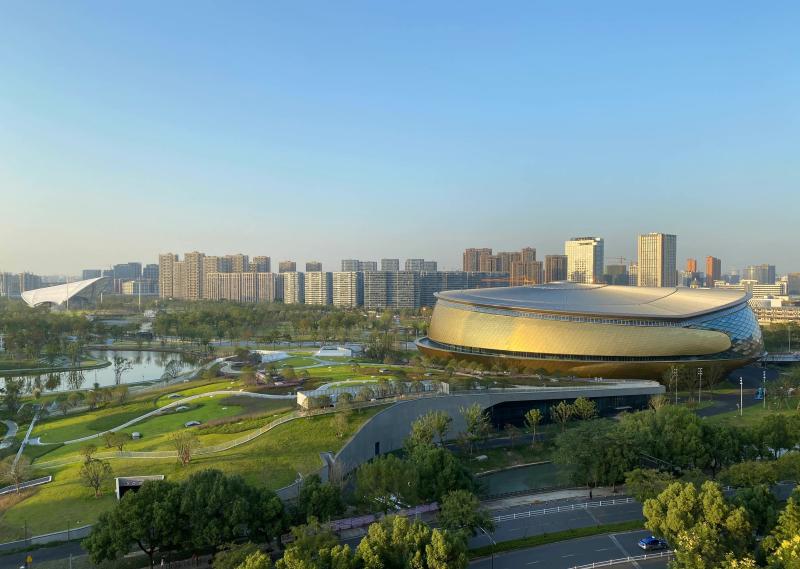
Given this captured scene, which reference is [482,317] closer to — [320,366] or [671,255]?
[320,366]

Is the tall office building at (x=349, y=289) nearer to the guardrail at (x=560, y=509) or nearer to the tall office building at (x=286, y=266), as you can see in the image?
the tall office building at (x=286, y=266)

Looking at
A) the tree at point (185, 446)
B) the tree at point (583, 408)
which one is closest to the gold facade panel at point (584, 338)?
the tree at point (583, 408)

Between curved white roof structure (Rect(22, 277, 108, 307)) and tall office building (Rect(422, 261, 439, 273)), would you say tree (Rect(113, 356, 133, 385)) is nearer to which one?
curved white roof structure (Rect(22, 277, 108, 307))

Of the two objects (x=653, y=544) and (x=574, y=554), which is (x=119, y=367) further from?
(x=653, y=544)

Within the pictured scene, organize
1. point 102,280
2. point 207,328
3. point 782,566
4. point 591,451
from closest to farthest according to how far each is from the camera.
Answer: point 782,566, point 591,451, point 207,328, point 102,280

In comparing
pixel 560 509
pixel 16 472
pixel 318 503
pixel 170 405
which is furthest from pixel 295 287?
pixel 318 503

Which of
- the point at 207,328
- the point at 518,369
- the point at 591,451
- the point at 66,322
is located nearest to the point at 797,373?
the point at 518,369
